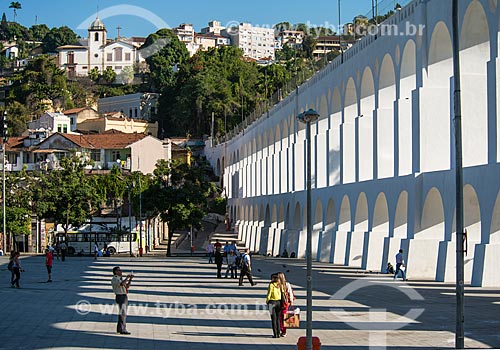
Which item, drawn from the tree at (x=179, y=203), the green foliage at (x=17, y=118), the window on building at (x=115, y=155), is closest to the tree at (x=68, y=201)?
the tree at (x=179, y=203)

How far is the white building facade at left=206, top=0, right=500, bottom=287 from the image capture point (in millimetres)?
27484

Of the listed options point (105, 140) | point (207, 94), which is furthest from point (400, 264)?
point (207, 94)

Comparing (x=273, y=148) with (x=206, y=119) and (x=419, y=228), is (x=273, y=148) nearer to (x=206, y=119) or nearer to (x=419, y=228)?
(x=419, y=228)

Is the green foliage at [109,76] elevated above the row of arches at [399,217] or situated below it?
above

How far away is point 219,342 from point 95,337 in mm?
2485

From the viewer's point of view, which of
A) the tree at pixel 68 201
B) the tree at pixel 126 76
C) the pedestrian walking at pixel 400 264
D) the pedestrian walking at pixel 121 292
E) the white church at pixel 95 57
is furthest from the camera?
the white church at pixel 95 57

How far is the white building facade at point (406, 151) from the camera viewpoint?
27.5 m

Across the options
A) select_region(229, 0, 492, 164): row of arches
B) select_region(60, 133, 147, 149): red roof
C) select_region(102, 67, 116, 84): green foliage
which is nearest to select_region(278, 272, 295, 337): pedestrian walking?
select_region(229, 0, 492, 164): row of arches

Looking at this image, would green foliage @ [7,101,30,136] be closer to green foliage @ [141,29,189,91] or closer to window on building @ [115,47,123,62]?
green foliage @ [141,29,189,91]

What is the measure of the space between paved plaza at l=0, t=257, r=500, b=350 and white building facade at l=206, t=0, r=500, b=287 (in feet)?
6.88

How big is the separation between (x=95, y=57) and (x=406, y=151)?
5563 inches

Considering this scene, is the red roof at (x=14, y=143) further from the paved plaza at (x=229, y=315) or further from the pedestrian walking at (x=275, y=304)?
the pedestrian walking at (x=275, y=304)

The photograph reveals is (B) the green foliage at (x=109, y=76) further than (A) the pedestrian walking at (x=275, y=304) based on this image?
Yes

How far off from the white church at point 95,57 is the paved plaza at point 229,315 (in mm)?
138950
